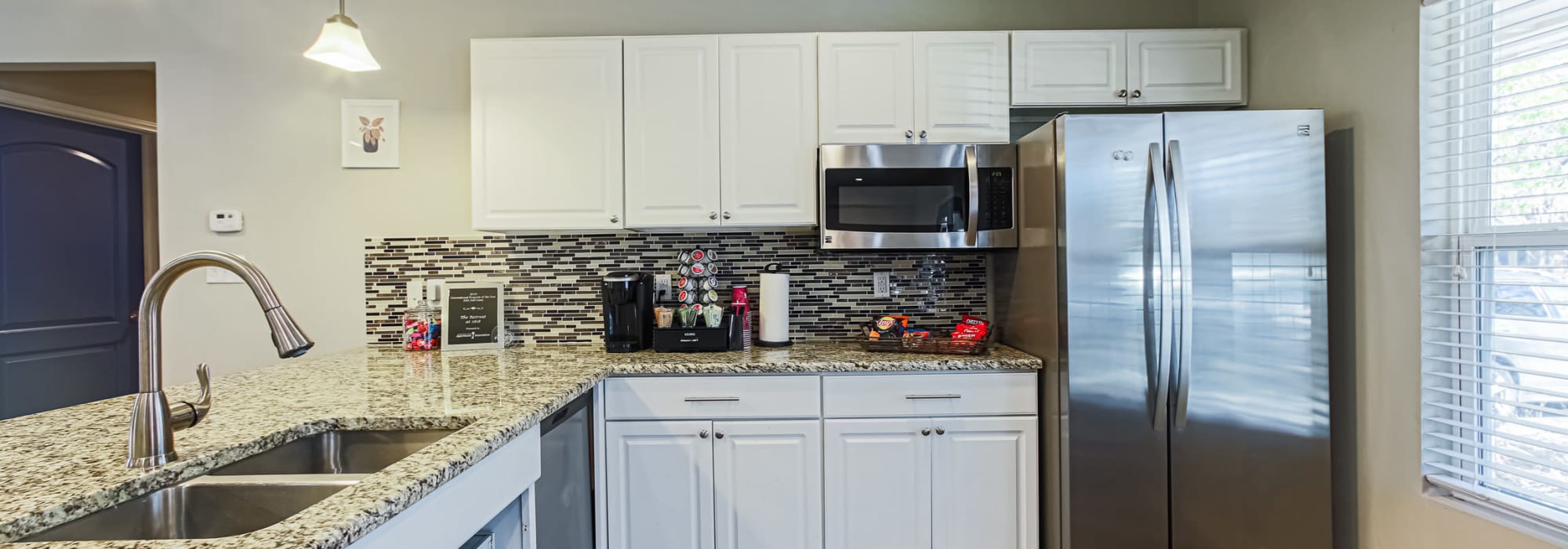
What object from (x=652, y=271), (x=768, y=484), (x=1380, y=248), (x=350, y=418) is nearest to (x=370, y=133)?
(x=652, y=271)

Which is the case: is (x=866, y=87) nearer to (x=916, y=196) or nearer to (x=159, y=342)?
(x=916, y=196)

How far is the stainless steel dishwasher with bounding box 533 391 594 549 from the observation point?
156 centimetres

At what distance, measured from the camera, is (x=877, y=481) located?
80.1 inches

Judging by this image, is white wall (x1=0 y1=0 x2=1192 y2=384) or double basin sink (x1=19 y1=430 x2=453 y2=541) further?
white wall (x1=0 y1=0 x2=1192 y2=384)

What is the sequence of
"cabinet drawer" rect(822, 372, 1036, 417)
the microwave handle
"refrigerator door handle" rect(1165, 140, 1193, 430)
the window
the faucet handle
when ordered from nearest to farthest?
the faucet handle
the window
"refrigerator door handle" rect(1165, 140, 1193, 430)
"cabinet drawer" rect(822, 372, 1036, 417)
the microwave handle

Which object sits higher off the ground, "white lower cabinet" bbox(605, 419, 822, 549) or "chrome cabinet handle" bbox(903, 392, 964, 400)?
"chrome cabinet handle" bbox(903, 392, 964, 400)

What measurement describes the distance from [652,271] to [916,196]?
43.2 inches

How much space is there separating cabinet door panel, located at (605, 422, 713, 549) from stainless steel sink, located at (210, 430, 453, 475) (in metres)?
0.75

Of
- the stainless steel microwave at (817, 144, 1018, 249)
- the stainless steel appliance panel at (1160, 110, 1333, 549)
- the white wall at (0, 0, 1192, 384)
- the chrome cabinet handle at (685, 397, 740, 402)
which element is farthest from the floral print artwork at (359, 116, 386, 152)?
the stainless steel appliance panel at (1160, 110, 1333, 549)

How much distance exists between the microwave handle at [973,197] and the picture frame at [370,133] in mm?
2217

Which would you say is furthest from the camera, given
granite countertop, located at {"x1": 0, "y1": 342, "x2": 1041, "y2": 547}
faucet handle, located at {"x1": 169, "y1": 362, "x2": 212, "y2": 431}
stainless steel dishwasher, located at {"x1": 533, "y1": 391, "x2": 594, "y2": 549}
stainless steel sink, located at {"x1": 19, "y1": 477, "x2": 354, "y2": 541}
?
stainless steel dishwasher, located at {"x1": 533, "y1": 391, "x2": 594, "y2": 549}

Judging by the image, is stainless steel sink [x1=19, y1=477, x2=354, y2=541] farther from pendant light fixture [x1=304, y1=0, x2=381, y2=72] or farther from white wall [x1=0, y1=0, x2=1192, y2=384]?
white wall [x1=0, y1=0, x2=1192, y2=384]

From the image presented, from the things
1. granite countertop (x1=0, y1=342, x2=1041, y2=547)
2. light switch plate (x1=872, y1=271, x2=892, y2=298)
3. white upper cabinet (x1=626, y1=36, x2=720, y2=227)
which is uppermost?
white upper cabinet (x1=626, y1=36, x2=720, y2=227)

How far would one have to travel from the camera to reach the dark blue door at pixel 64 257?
278 cm
